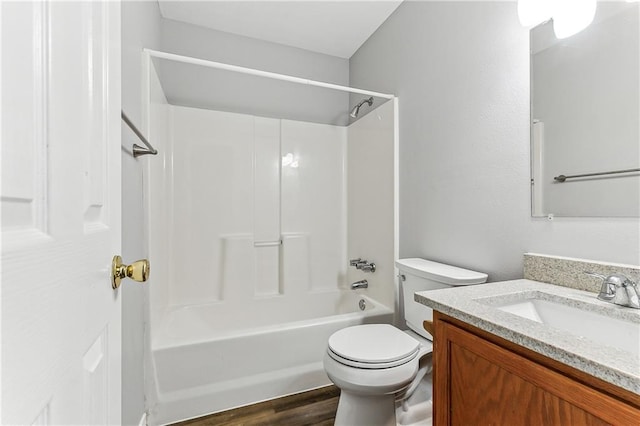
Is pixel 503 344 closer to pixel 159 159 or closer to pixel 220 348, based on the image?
pixel 220 348

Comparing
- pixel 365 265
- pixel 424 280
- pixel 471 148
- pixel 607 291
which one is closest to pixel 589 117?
pixel 471 148

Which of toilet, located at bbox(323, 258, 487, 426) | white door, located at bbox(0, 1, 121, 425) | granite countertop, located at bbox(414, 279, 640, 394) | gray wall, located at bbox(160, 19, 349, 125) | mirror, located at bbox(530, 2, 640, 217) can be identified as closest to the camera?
white door, located at bbox(0, 1, 121, 425)

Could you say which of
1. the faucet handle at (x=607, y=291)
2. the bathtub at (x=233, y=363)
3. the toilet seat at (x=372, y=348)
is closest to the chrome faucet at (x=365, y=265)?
the bathtub at (x=233, y=363)

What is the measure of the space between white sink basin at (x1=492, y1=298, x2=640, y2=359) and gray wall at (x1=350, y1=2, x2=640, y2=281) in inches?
9.2

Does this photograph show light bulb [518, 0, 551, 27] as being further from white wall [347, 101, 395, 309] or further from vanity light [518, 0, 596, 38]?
white wall [347, 101, 395, 309]

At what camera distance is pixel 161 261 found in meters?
1.86

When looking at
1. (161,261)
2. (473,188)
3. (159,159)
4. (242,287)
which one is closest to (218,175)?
(159,159)

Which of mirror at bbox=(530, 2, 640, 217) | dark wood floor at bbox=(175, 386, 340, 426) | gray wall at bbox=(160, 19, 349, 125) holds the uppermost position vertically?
gray wall at bbox=(160, 19, 349, 125)

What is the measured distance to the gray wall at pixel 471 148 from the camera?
1111mm

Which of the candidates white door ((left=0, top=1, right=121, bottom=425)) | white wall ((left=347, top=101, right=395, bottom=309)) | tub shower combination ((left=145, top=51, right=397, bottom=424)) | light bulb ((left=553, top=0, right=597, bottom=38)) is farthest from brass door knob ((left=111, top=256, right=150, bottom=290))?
white wall ((left=347, top=101, right=395, bottom=309))

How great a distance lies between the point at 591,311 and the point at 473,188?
0.71m

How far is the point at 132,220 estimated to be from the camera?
4.04ft

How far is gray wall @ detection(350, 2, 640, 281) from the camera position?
43.8 inches

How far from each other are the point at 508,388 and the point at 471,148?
109 centimetres
